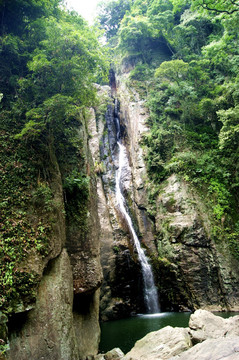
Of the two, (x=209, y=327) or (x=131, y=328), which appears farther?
(x=131, y=328)

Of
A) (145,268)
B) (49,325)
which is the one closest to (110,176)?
(145,268)

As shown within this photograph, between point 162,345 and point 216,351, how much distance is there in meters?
3.37

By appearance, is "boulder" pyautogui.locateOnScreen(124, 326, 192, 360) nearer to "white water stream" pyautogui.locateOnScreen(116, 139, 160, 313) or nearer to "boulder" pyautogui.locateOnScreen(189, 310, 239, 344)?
"boulder" pyautogui.locateOnScreen(189, 310, 239, 344)

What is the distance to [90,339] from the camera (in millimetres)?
7520

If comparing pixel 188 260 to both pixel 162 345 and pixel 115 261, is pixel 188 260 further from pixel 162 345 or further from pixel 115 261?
pixel 162 345

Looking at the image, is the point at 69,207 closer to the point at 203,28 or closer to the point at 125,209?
the point at 125,209

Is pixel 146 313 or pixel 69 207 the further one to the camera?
pixel 146 313

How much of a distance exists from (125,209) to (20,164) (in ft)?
37.9

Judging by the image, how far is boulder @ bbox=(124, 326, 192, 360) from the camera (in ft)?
20.6

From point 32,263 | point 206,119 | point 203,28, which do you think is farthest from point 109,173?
point 203,28

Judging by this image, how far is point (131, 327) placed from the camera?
10.9 m

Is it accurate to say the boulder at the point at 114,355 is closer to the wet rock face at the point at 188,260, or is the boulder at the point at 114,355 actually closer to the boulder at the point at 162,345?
the boulder at the point at 162,345

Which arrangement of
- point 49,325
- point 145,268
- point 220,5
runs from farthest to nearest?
point 145,268, point 220,5, point 49,325

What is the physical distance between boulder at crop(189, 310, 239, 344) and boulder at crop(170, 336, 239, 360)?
1.46 meters
